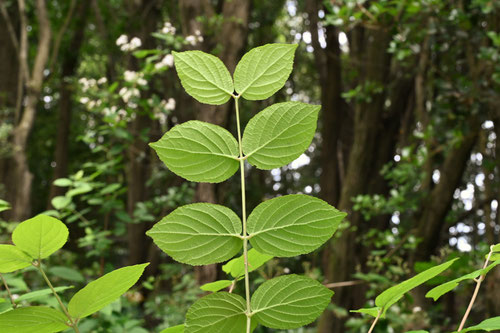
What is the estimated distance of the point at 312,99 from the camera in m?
10.0

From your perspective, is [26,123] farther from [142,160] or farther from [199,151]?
[199,151]

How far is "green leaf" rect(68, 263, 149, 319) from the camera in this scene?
0.48 metres

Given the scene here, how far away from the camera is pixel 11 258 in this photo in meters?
A: 0.51

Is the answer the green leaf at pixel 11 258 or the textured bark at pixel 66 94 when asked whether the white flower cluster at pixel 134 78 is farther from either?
the textured bark at pixel 66 94

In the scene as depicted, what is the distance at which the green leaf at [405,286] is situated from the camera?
47 centimetres

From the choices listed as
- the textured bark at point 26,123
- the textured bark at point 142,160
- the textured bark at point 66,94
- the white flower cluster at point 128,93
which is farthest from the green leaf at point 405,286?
the textured bark at point 66,94

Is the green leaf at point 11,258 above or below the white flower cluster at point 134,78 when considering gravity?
below

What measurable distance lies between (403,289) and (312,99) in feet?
31.7

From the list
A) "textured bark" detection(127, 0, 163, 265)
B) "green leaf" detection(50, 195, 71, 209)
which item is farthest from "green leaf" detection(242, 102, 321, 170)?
"textured bark" detection(127, 0, 163, 265)

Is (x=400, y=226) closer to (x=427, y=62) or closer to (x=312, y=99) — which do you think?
(x=427, y=62)

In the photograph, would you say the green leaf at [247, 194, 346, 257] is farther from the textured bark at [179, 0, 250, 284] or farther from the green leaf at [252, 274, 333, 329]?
the textured bark at [179, 0, 250, 284]

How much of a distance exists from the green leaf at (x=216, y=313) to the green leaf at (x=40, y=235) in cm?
14

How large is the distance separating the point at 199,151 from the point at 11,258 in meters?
0.21

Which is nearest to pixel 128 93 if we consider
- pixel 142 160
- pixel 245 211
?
pixel 245 211
